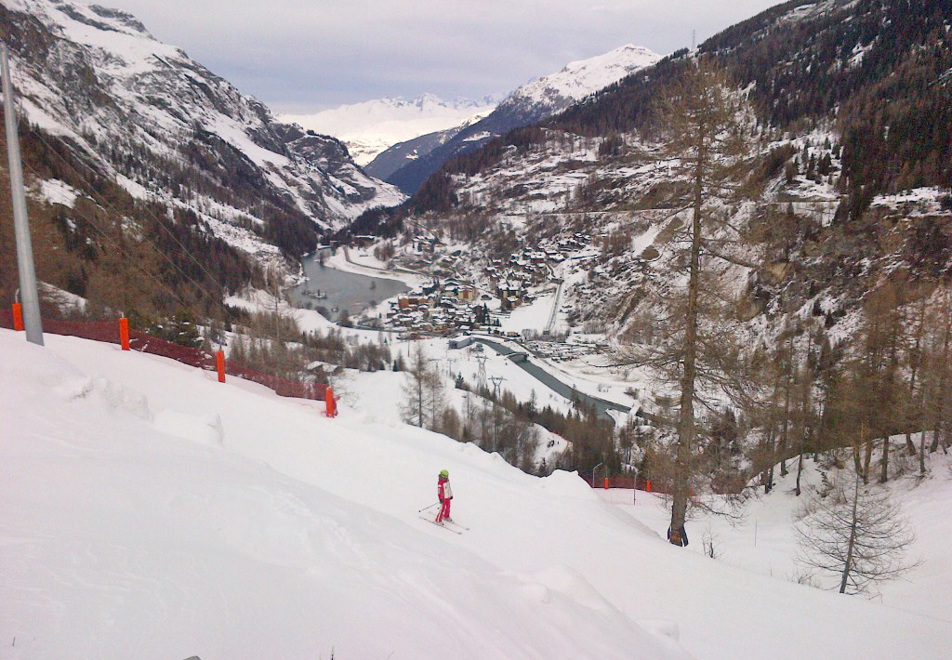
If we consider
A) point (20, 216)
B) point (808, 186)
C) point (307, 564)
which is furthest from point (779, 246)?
point (808, 186)

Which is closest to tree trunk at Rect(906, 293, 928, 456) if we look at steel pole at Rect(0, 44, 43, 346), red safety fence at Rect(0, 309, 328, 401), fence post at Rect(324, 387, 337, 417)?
fence post at Rect(324, 387, 337, 417)

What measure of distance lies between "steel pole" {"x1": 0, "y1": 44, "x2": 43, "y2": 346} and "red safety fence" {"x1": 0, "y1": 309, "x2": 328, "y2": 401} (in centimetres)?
645

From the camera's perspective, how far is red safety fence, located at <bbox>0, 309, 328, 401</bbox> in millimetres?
15672

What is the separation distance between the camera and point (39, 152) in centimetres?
7894

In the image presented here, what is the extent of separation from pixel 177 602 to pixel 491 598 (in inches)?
106

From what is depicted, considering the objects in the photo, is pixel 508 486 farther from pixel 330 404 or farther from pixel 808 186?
pixel 808 186

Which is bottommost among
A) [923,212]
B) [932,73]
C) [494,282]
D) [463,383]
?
[463,383]

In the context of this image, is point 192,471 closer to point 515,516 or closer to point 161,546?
point 161,546

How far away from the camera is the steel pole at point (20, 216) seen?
8.16 m

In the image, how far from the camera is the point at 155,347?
16016 mm

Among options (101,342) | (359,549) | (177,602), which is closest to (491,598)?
(359,549)

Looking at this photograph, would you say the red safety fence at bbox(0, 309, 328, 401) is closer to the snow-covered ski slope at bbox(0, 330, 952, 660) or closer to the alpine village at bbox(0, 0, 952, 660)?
the alpine village at bbox(0, 0, 952, 660)

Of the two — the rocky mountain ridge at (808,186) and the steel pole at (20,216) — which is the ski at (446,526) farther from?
the steel pole at (20,216)

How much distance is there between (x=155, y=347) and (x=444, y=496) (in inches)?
496
